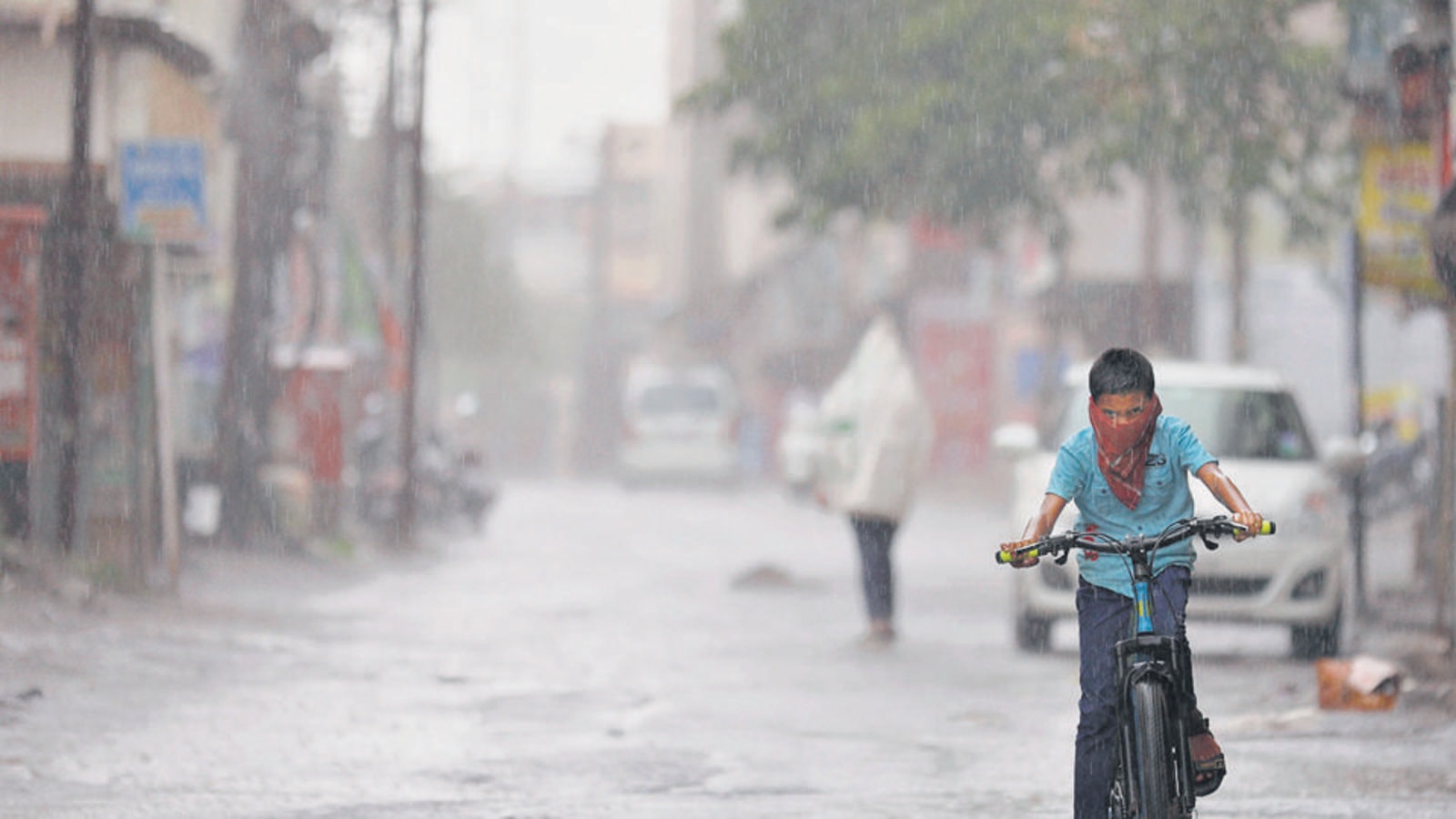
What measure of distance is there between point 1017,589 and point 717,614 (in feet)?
11.9

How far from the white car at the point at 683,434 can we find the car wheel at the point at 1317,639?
31613 mm

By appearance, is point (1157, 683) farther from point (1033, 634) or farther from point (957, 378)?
point (957, 378)

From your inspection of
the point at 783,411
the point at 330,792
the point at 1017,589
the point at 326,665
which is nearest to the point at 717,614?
the point at 1017,589

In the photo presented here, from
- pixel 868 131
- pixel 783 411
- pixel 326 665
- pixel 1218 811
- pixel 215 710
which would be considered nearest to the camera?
pixel 1218 811

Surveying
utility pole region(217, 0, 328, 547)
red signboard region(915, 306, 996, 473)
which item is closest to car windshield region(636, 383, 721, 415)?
red signboard region(915, 306, 996, 473)

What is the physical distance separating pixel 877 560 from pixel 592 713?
3.70 meters

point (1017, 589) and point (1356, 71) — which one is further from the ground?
point (1356, 71)

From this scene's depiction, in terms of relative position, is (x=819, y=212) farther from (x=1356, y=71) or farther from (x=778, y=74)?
(x=1356, y=71)

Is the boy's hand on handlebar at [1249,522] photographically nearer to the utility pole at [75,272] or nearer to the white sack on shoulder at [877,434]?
the white sack on shoulder at [877,434]

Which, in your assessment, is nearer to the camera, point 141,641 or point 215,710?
point 215,710

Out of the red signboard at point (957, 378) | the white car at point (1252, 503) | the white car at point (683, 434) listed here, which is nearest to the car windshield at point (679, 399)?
the white car at point (683, 434)

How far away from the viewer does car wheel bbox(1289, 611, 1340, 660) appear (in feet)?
44.4

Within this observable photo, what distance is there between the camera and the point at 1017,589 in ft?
45.8

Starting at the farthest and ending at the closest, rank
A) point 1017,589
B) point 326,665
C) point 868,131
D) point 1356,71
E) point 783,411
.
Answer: point 783,411 → point 868,131 → point 1356,71 → point 1017,589 → point 326,665
